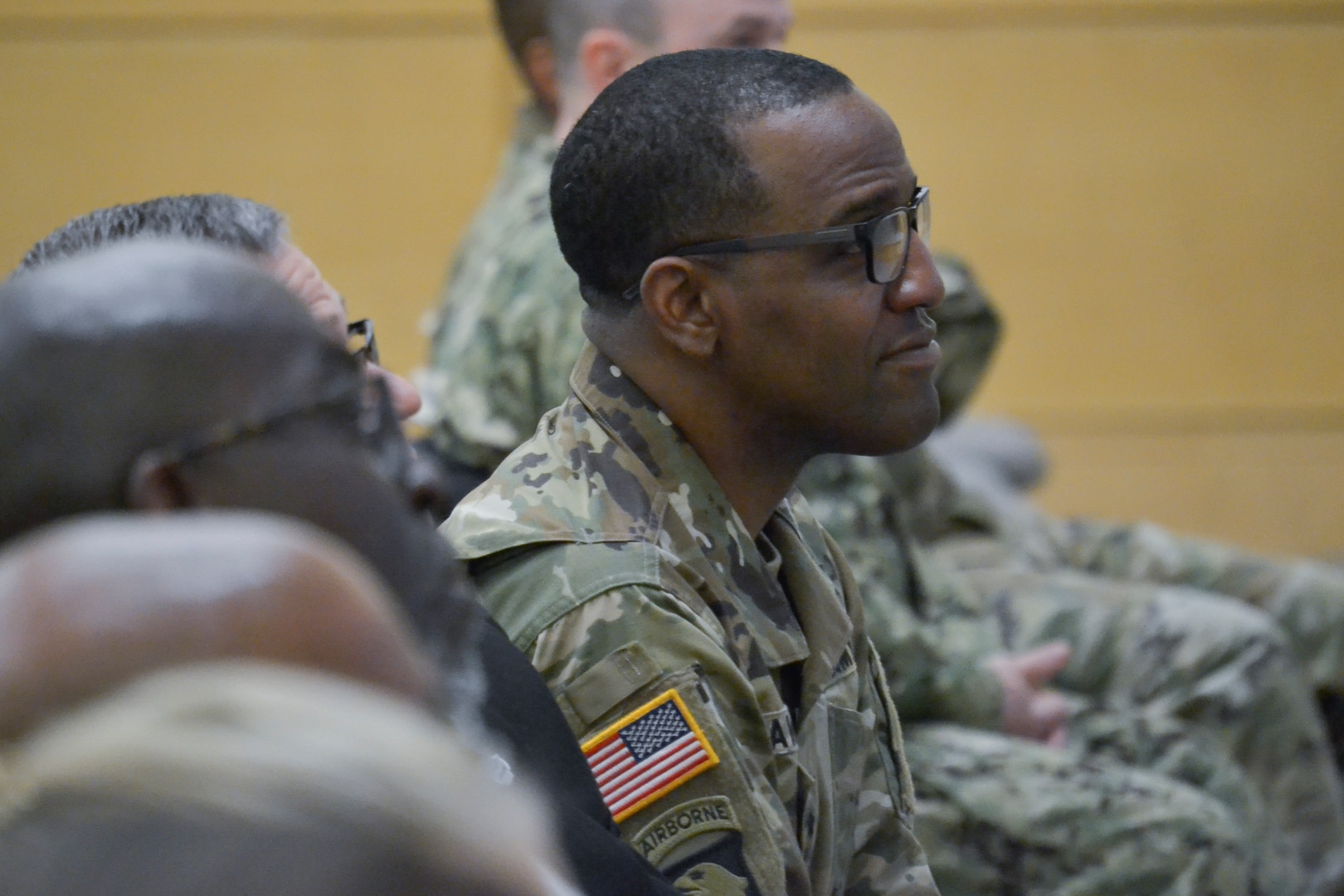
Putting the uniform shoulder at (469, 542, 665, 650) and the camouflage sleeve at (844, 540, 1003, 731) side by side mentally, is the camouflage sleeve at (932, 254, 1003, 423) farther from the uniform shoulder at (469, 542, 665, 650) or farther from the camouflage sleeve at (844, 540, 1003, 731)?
the uniform shoulder at (469, 542, 665, 650)

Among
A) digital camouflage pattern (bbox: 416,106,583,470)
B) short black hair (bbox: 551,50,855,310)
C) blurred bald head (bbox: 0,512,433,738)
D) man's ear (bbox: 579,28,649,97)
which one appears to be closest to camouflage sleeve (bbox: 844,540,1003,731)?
digital camouflage pattern (bbox: 416,106,583,470)

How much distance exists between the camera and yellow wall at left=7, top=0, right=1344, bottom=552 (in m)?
5.18

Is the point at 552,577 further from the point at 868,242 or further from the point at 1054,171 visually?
the point at 1054,171

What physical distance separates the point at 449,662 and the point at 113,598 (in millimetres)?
338

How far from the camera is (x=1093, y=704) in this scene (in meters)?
2.96

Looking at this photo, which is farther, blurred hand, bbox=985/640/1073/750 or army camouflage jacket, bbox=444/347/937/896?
blurred hand, bbox=985/640/1073/750

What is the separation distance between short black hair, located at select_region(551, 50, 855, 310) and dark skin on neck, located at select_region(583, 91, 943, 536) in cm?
2

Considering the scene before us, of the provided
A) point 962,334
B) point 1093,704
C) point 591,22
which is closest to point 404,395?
point 591,22

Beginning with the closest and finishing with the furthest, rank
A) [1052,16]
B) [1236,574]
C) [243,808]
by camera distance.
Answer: [243,808] < [1236,574] < [1052,16]

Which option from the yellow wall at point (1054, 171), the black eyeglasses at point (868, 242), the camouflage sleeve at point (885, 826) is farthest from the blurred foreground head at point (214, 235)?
the yellow wall at point (1054, 171)

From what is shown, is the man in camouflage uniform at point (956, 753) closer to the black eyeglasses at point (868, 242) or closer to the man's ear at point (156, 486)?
the black eyeglasses at point (868, 242)

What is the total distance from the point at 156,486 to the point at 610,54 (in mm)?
1941

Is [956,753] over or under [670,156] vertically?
under

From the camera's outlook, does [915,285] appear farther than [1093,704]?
No
